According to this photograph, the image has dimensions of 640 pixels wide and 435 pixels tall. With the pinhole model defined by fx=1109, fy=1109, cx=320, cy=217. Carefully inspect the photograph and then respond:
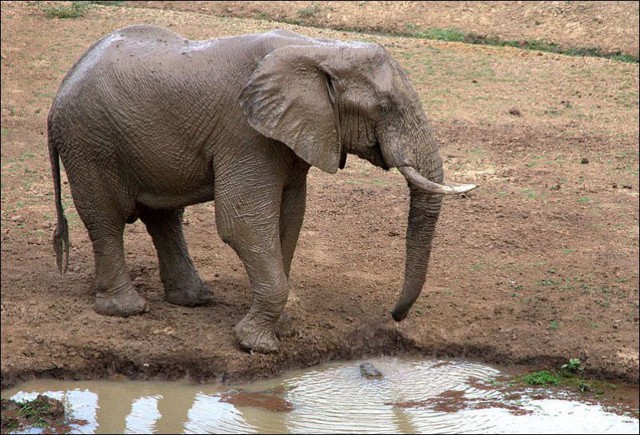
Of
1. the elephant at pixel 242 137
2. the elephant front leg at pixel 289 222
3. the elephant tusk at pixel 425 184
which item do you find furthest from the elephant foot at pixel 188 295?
the elephant tusk at pixel 425 184

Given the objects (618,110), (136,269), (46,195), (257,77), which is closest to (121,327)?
(136,269)

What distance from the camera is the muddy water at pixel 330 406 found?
722 cm

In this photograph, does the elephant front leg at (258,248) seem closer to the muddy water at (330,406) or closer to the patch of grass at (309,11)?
the muddy water at (330,406)

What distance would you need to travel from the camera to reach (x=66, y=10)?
18266mm

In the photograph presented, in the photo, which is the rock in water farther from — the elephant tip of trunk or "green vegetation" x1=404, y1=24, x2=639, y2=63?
"green vegetation" x1=404, y1=24, x2=639, y2=63

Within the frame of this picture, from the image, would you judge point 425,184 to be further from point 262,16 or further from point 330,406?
point 262,16

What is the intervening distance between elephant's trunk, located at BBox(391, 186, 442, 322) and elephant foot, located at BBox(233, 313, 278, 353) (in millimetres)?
1026

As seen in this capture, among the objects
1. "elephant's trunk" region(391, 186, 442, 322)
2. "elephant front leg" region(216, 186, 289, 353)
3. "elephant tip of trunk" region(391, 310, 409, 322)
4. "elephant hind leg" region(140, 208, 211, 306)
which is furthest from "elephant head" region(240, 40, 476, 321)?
"elephant hind leg" region(140, 208, 211, 306)

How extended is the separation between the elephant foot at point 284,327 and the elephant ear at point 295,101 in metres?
1.39

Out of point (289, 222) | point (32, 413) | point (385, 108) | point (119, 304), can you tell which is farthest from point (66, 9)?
point (32, 413)

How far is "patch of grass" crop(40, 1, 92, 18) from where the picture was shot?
1817cm

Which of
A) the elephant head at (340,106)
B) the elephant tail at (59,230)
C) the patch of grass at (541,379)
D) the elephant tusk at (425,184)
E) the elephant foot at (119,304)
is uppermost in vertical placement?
the elephant head at (340,106)

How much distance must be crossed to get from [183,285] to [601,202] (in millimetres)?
4786

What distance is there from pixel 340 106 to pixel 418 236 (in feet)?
→ 3.55
